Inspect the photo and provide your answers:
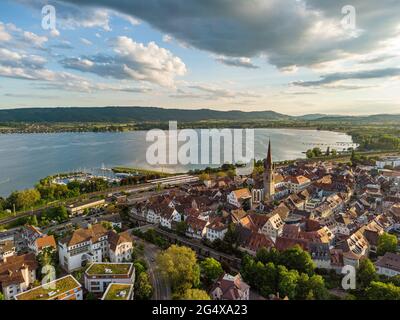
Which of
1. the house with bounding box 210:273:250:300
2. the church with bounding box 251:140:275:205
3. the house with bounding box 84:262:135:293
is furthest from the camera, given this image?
the church with bounding box 251:140:275:205

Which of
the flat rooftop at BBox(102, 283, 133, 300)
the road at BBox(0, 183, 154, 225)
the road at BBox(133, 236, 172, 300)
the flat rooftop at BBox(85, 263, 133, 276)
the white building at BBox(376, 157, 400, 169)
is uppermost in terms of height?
the white building at BBox(376, 157, 400, 169)

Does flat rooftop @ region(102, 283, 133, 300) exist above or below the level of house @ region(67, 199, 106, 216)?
above

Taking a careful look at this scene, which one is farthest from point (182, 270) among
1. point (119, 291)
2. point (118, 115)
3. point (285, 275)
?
point (118, 115)

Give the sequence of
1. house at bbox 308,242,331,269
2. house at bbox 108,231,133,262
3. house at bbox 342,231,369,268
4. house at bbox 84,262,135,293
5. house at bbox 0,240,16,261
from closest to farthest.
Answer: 1. house at bbox 84,262,135,293
2. house at bbox 342,231,369,268
3. house at bbox 308,242,331,269
4. house at bbox 108,231,133,262
5. house at bbox 0,240,16,261

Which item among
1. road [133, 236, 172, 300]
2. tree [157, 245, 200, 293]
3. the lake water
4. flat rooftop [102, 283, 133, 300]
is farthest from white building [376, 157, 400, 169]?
flat rooftop [102, 283, 133, 300]

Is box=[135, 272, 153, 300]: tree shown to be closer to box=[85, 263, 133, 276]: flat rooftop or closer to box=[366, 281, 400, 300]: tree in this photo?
box=[85, 263, 133, 276]: flat rooftop

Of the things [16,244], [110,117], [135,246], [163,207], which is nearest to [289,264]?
[135,246]
